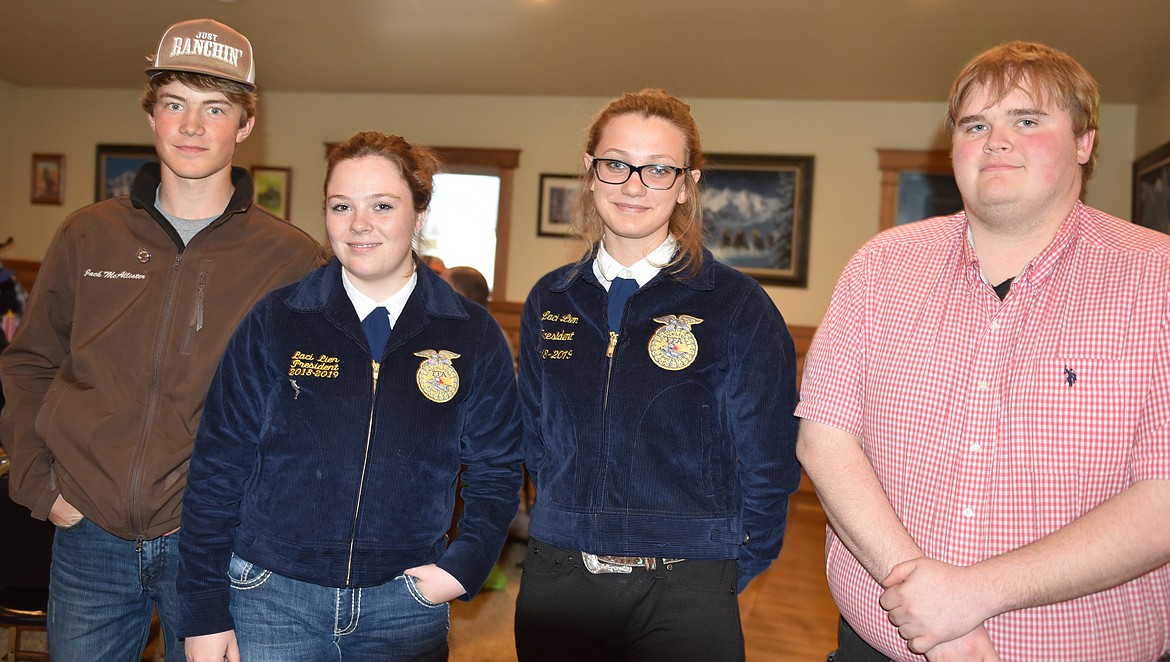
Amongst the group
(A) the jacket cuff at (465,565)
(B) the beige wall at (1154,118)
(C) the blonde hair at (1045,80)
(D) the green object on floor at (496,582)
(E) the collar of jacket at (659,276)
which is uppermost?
(B) the beige wall at (1154,118)

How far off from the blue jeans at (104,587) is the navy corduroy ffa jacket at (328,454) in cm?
22

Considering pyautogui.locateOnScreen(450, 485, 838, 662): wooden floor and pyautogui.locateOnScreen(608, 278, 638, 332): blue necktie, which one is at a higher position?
pyautogui.locateOnScreen(608, 278, 638, 332): blue necktie

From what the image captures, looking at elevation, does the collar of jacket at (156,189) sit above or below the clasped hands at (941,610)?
above

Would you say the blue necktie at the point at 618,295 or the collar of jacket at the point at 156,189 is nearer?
the blue necktie at the point at 618,295

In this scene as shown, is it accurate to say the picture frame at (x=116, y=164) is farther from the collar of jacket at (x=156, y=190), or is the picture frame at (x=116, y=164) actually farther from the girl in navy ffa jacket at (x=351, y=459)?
the girl in navy ffa jacket at (x=351, y=459)

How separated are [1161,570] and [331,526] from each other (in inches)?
58.5

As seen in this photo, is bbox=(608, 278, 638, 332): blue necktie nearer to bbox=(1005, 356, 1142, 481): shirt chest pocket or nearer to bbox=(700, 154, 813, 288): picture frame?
bbox=(1005, 356, 1142, 481): shirt chest pocket

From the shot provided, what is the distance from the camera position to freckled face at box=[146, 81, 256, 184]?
2.00 meters

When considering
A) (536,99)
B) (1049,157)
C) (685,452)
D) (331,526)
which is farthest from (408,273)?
(536,99)

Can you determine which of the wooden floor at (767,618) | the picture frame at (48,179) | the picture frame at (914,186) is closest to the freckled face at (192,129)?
the wooden floor at (767,618)

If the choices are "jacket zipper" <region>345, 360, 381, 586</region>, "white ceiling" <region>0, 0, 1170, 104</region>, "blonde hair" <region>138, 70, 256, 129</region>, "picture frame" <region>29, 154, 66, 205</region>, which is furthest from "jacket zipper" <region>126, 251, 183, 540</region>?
"picture frame" <region>29, 154, 66, 205</region>

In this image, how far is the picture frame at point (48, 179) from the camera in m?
9.49

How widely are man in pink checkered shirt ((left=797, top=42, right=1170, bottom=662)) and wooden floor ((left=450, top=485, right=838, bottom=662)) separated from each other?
2260 mm

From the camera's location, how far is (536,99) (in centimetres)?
838
